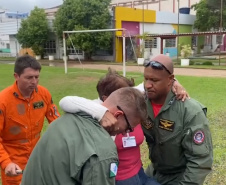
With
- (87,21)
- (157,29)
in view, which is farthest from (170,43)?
(87,21)

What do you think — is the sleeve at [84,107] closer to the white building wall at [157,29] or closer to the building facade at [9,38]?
the white building wall at [157,29]

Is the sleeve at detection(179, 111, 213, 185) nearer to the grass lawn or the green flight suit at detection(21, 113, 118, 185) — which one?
the green flight suit at detection(21, 113, 118, 185)

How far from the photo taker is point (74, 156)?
1.21 meters

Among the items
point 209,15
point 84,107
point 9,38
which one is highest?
point 209,15

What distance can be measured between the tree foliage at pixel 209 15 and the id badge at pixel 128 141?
123ft

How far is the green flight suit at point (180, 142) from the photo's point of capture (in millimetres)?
1988

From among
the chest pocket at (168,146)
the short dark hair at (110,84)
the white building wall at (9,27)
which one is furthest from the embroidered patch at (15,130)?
the white building wall at (9,27)

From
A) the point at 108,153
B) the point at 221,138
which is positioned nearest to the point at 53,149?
the point at 108,153

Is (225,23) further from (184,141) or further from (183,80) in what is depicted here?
(184,141)

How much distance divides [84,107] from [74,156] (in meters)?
0.25

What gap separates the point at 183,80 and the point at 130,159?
12882 mm

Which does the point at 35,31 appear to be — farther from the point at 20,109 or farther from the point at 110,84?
the point at 110,84

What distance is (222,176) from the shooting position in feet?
14.1

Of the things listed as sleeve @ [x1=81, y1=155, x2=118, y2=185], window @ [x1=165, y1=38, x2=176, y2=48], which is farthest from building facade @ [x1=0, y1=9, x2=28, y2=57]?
sleeve @ [x1=81, y1=155, x2=118, y2=185]
